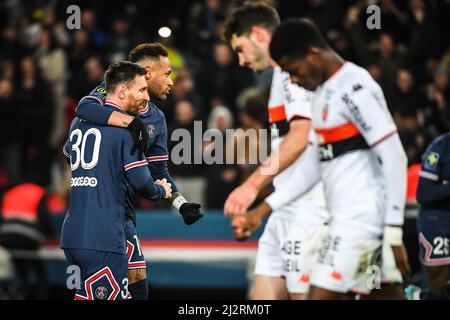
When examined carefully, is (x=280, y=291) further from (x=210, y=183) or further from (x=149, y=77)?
(x=210, y=183)

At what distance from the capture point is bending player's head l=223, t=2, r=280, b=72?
6.88 meters

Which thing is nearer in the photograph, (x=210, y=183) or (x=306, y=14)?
(x=210, y=183)

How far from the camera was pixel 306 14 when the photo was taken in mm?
12695

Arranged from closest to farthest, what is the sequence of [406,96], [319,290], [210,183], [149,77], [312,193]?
[319,290]
[149,77]
[312,193]
[210,183]
[406,96]

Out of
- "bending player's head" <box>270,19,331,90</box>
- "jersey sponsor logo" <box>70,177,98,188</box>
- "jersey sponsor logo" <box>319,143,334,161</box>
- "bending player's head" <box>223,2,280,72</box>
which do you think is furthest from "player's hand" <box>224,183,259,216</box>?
"bending player's head" <box>223,2,280,72</box>

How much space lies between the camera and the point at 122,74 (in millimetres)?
5547

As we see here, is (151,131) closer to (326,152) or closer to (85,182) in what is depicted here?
(85,182)

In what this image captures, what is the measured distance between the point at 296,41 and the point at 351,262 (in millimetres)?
1233

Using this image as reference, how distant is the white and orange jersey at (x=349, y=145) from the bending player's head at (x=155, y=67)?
3.01ft

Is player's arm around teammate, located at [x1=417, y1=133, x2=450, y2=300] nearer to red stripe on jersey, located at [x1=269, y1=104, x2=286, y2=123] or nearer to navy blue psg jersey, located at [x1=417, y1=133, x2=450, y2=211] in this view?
navy blue psg jersey, located at [x1=417, y1=133, x2=450, y2=211]

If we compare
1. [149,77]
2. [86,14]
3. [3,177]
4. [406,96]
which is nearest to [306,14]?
[406,96]

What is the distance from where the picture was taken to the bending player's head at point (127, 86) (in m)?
5.55

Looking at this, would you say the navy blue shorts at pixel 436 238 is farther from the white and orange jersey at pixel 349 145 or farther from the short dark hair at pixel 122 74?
the short dark hair at pixel 122 74
